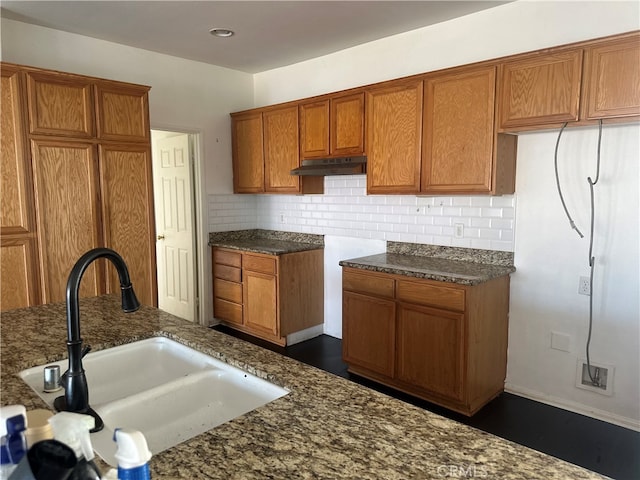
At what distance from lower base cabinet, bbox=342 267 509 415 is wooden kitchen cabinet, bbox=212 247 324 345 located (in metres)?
0.84

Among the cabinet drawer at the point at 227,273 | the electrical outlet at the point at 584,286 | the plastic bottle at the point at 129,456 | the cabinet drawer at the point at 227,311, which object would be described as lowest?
the cabinet drawer at the point at 227,311

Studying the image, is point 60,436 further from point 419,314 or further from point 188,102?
point 188,102

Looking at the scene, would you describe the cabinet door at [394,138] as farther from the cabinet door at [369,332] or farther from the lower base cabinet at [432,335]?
the cabinet door at [369,332]

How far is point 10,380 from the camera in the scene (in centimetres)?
125

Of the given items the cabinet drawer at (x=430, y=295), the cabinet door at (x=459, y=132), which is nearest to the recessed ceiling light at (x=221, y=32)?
the cabinet door at (x=459, y=132)

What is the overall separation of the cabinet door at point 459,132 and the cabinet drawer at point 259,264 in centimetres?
159

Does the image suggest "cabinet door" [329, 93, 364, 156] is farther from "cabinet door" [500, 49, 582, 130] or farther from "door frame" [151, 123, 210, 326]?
"door frame" [151, 123, 210, 326]

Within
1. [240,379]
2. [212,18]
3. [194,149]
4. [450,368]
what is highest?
[212,18]

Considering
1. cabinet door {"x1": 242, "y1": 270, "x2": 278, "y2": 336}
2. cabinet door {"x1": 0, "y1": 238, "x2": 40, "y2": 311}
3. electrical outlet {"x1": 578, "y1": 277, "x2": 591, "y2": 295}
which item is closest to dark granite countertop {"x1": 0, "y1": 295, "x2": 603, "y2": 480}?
cabinet door {"x1": 0, "y1": 238, "x2": 40, "y2": 311}

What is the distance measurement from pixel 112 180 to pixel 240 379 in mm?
2533

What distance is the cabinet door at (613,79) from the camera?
232cm

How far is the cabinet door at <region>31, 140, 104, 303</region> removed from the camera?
3.01 metres

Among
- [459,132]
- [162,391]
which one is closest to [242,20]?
[459,132]

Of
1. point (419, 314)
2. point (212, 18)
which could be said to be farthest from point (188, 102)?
point (419, 314)
